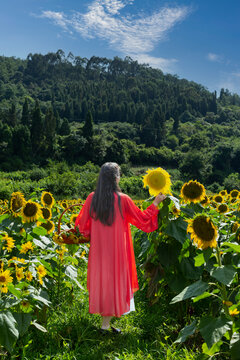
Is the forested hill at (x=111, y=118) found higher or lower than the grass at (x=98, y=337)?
higher

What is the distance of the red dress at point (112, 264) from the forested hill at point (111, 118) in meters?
42.0

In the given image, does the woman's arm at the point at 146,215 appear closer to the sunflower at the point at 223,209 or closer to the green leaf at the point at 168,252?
the green leaf at the point at 168,252

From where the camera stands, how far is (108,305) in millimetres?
3143

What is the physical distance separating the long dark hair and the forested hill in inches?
1656

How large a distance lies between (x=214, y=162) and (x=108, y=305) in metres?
65.8

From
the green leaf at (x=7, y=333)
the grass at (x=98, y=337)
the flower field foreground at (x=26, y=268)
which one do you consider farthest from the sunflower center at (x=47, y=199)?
the green leaf at (x=7, y=333)

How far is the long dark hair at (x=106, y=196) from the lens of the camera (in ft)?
10.4

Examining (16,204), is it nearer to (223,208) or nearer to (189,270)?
(189,270)

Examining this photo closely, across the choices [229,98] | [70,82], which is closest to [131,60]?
[70,82]

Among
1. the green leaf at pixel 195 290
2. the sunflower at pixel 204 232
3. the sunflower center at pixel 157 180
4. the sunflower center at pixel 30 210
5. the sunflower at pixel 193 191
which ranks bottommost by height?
the green leaf at pixel 195 290

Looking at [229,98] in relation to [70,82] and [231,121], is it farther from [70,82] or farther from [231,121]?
[70,82]

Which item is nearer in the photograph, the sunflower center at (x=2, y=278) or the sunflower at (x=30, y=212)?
the sunflower center at (x=2, y=278)

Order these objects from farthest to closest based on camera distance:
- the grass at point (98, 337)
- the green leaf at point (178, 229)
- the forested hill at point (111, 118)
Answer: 1. the forested hill at point (111, 118)
2. the green leaf at point (178, 229)
3. the grass at point (98, 337)

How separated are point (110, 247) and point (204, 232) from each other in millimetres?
1315
